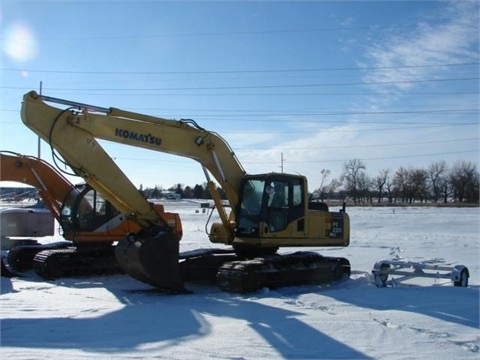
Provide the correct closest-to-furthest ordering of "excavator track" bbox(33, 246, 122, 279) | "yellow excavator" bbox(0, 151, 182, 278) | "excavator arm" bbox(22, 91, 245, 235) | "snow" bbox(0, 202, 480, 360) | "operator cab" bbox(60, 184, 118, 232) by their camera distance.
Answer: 1. "snow" bbox(0, 202, 480, 360)
2. "excavator arm" bbox(22, 91, 245, 235)
3. "excavator track" bbox(33, 246, 122, 279)
4. "yellow excavator" bbox(0, 151, 182, 278)
5. "operator cab" bbox(60, 184, 118, 232)

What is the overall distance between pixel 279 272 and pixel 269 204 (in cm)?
151

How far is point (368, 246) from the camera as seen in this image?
21.8 meters

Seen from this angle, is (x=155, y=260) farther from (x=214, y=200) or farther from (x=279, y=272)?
(x=279, y=272)

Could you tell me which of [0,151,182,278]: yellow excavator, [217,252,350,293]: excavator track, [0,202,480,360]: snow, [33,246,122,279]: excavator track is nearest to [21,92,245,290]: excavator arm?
[0,202,480,360]: snow

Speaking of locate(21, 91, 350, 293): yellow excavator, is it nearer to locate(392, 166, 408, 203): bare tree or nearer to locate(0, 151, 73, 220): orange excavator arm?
locate(0, 151, 73, 220): orange excavator arm

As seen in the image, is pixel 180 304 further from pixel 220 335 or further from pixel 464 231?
pixel 464 231

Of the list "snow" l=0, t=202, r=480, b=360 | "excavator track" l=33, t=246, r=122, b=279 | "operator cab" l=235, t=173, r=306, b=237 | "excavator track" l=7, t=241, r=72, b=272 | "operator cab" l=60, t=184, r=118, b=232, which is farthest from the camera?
"excavator track" l=7, t=241, r=72, b=272

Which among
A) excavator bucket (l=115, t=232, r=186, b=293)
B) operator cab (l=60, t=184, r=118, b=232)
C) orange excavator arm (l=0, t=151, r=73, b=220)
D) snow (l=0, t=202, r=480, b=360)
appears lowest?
snow (l=0, t=202, r=480, b=360)

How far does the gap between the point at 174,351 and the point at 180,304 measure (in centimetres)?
336

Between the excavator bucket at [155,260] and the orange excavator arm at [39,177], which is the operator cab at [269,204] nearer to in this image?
the excavator bucket at [155,260]

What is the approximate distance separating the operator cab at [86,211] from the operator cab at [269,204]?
12.1 feet

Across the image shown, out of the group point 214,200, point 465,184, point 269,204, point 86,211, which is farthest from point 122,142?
point 465,184

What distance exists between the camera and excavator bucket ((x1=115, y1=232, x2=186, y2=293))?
35.3 ft

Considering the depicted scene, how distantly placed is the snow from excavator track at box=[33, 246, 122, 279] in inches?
39.3
